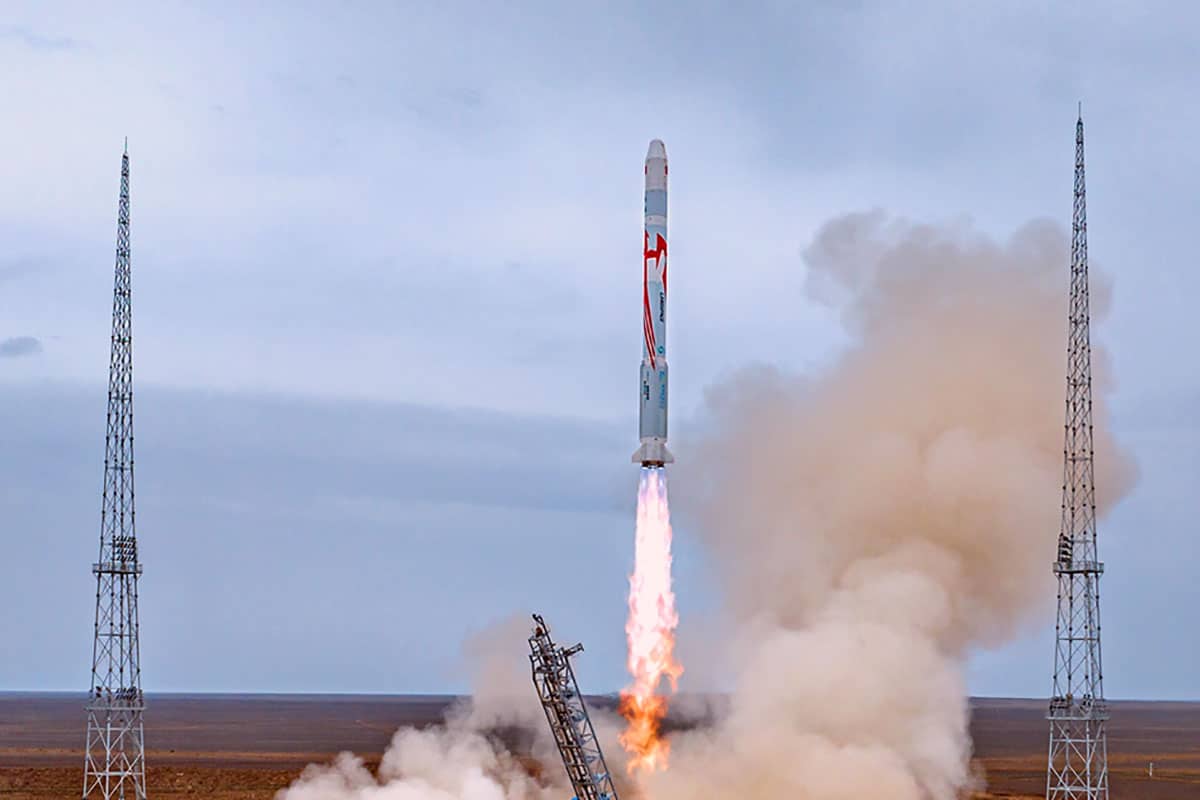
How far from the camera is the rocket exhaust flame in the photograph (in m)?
56.6

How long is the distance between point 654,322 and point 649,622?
10.2m

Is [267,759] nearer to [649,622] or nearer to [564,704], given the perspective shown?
[649,622]

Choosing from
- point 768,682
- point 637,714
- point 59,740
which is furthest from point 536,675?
point 59,740

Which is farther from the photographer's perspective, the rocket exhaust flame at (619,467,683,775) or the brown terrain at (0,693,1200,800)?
the brown terrain at (0,693,1200,800)

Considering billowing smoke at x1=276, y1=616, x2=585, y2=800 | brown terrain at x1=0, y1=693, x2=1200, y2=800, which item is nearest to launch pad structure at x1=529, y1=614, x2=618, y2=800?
billowing smoke at x1=276, y1=616, x2=585, y2=800

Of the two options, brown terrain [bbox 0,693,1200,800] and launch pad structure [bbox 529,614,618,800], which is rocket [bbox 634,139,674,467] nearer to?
launch pad structure [bbox 529,614,618,800]

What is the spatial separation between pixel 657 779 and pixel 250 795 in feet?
117

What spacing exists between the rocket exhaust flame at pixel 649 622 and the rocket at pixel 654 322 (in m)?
2.27

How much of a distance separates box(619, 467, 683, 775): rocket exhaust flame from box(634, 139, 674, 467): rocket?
2266mm

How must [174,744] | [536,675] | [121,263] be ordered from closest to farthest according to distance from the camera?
[536,675] < [121,263] < [174,744]

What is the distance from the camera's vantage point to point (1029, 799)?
289ft

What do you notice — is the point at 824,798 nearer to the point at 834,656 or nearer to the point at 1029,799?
the point at 834,656

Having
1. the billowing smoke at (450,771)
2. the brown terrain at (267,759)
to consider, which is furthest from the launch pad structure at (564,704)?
the brown terrain at (267,759)

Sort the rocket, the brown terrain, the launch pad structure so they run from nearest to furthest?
the launch pad structure
the rocket
the brown terrain
